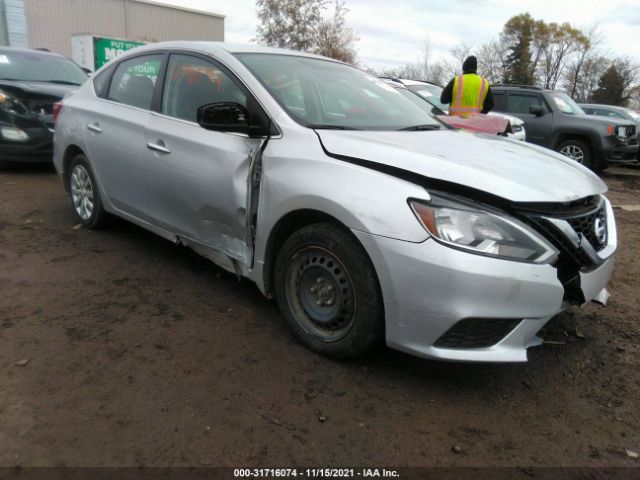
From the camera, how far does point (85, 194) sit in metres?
4.68

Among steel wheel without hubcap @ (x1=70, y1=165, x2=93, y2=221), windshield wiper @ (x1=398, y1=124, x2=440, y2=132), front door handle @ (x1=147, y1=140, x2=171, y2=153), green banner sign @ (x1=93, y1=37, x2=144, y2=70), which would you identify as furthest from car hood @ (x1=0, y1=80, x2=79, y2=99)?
green banner sign @ (x1=93, y1=37, x2=144, y2=70)

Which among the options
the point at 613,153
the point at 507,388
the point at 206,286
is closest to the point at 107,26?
the point at 613,153

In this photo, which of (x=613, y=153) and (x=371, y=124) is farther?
(x=613, y=153)

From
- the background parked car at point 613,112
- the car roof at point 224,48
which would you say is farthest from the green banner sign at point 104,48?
the car roof at point 224,48

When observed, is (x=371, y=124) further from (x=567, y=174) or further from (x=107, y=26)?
(x=107, y=26)

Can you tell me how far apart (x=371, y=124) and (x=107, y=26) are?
31.2 m

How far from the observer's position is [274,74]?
10.7ft

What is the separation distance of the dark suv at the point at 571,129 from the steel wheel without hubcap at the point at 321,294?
913cm

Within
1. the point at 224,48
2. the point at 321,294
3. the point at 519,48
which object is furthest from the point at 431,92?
the point at 519,48

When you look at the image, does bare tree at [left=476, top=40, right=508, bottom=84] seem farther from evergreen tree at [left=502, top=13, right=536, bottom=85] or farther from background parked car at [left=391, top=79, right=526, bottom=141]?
background parked car at [left=391, top=79, right=526, bottom=141]

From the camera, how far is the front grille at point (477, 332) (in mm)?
2287

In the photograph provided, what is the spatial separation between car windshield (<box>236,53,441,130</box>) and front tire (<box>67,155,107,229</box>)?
204 centimetres

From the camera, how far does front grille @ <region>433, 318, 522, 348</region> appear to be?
7.50ft

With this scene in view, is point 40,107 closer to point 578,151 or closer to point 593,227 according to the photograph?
point 593,227
